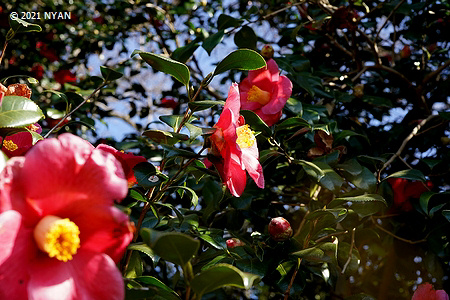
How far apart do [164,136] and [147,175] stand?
0.24 ft

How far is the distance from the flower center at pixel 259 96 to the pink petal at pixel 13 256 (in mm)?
824

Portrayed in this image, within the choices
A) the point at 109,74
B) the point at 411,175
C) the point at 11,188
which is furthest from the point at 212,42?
the point at 11,188

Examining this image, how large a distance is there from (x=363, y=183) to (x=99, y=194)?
2.69 ft

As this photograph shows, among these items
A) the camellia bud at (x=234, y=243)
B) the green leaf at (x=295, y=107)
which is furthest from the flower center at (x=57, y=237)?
the green leaf at (x=295, y=107)

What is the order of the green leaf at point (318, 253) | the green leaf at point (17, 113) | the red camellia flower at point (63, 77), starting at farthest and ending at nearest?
the red camellia flower at point (63, 77), the green leaf at point (318, 253), the green leaf at point (17, 113)

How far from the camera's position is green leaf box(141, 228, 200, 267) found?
1.72ft

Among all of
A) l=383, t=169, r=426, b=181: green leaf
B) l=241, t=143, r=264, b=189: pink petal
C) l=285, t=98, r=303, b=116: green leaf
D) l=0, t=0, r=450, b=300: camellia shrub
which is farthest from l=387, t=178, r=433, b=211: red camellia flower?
l=241, t=143, r=264, b=189: pink petal

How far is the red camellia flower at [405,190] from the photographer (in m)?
1.44

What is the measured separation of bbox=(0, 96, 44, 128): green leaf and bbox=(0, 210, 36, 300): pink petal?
174 millimetres

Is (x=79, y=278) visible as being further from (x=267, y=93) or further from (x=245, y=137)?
(x=267, y=93)

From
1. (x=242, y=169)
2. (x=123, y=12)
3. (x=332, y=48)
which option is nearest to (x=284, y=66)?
(x=332, y=48)

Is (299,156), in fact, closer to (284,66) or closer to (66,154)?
(284,66)
